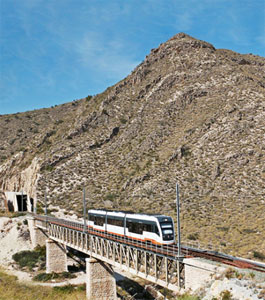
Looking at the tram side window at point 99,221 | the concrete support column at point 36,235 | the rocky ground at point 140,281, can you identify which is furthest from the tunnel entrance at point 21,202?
the tram side window at point 99,221

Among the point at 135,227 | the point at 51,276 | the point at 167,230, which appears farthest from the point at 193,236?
the point at 51,276

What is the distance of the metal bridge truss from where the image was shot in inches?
939

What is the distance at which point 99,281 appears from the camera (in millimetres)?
36219

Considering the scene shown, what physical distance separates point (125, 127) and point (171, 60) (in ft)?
92.8

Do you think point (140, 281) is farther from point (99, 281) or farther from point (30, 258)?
point (30, 258)

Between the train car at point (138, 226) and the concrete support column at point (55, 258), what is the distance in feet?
46.3

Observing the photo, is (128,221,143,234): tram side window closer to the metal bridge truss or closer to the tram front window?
the metal bridge truss

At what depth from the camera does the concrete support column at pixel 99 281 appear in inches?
1406

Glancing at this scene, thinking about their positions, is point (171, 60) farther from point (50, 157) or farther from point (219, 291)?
point (219, 291)

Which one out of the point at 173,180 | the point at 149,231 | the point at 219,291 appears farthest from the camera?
the point at 173,180

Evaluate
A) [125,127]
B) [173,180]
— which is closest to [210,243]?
[173,180]

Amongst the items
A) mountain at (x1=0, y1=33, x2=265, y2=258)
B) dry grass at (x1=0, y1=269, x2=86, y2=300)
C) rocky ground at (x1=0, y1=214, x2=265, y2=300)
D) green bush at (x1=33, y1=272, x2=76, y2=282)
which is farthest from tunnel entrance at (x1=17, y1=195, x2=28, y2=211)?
dry grass at (x1=0, y1=269, x2=86, y2=300)

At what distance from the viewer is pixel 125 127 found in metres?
87.8

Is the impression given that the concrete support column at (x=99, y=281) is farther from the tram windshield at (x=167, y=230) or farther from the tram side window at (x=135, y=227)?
the tram windshield at (x=167, y=230)
